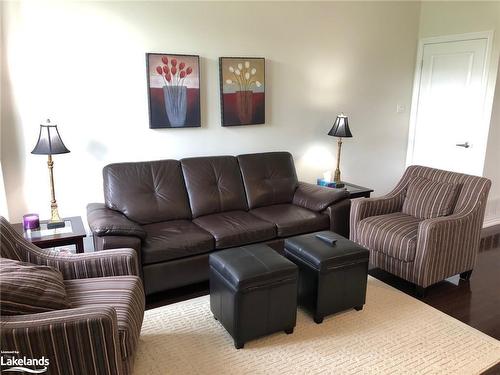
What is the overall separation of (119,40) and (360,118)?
2771mm

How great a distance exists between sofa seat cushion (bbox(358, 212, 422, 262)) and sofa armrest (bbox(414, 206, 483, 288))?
0.29 ft

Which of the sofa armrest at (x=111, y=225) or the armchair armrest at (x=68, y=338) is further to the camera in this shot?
the sofa armrest at (x=111, y=225)

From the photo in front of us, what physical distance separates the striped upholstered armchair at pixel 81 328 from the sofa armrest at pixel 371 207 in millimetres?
1924

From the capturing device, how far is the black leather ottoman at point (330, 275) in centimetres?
241

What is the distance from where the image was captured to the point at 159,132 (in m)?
3.48

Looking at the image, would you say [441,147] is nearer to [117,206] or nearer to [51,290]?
[117,206]

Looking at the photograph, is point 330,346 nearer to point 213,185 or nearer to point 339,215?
point 339,215

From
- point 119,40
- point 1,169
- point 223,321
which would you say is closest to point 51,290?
point 223,321

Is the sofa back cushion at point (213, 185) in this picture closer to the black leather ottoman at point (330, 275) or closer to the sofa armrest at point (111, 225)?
the sofa armrest at point (111, 225)

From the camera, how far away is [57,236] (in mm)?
2641

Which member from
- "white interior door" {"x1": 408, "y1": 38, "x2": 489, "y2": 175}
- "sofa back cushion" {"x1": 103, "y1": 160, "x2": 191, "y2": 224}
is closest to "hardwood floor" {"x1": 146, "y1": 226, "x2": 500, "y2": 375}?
"sofa back cushion" {"x1": 103, "y1": 160, "x2": 191, "y2": 224}

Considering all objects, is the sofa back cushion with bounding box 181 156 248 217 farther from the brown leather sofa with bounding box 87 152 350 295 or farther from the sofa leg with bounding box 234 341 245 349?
the sofa leg with bounding box 234 341 245 349

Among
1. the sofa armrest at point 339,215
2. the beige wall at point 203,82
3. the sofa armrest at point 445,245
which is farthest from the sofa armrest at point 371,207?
the beige wall at point 203,82

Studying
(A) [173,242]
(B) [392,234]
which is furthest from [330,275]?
(A) [173,242]
